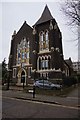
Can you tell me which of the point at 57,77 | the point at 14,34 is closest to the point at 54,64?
the point at 57,77

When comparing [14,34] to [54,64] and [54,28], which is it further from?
[54,64]

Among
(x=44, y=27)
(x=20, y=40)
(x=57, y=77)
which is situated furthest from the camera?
(x=20, y=40)

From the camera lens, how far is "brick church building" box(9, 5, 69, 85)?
40.3 m

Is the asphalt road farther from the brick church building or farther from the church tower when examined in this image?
the church tower

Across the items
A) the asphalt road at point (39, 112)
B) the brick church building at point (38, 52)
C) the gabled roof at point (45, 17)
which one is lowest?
Answer: the asphalt road at point (39, 112)

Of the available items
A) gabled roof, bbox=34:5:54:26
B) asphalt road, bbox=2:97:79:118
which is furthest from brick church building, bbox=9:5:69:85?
asphalt road, bbox=2:97:79:118

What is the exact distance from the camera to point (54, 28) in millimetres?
42219

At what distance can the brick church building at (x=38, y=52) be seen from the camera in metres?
40.3

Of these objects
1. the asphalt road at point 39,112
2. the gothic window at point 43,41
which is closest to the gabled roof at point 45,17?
the gothic window at point 43,41

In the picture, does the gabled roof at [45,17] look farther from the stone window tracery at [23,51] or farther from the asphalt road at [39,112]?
the asphalt road at [39,112]

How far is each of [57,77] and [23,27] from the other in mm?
19182

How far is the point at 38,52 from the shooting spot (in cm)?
4366

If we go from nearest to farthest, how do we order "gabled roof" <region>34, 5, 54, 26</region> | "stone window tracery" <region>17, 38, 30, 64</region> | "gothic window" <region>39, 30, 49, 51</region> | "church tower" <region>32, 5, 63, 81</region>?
"church tower" <region>32, 5, 63, 81</region> → "gothic window" <region>39, 30, 49, 51</region> → "gabled roof" <region>34, 5, 54, 26</region> → "stone window tracery" <region>17, 38, 30, 64</region>

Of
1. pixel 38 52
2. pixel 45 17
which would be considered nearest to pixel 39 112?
pixel 38 52
